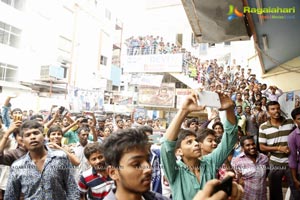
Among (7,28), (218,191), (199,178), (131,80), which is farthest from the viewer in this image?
(131,80)

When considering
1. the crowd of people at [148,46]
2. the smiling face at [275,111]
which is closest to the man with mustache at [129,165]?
the smiling face at [275,111]

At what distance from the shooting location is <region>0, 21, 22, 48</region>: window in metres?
17.3

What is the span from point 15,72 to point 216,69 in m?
13.8

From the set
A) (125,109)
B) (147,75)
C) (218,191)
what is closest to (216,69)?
(147,75)

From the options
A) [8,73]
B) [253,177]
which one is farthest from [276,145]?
[8,73]

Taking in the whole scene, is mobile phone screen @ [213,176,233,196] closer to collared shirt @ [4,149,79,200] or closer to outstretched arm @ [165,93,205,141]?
outstretched arm @ [165,93,205,141]

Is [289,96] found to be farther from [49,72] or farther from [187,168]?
[49,72]

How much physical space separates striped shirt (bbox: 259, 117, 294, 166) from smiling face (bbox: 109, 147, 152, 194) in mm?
2860

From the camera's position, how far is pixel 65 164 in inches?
101

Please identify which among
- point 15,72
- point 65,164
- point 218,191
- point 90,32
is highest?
point 90,32

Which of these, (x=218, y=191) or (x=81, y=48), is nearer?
(x=218, y=191)

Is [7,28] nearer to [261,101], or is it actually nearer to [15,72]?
[15,72]

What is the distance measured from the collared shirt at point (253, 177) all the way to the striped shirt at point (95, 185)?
1637mm

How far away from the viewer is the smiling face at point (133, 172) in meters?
1.46
